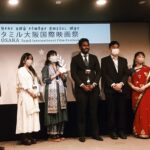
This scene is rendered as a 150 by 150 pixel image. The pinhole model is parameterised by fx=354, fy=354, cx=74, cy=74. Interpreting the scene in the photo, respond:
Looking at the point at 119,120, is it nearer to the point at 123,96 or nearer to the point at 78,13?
the point at 123,96

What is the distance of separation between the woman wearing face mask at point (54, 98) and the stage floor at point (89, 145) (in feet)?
0.75

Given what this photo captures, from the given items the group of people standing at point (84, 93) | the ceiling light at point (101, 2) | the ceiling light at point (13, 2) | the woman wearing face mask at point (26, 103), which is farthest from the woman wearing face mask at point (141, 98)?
the ceiling light at point (13, 2)

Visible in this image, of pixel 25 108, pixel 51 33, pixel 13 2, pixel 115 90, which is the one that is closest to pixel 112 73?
pixel 115 90

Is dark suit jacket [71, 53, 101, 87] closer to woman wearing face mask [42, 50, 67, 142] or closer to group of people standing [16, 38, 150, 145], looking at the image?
group of people standing [16, 38, 150, 145]

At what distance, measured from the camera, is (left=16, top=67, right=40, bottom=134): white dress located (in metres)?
4.93

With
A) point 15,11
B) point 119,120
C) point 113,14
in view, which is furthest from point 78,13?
point 119,120

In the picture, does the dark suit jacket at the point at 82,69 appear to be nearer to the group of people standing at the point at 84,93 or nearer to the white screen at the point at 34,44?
the group of people standing at the point at 84,93

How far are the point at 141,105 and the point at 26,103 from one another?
1.73 m

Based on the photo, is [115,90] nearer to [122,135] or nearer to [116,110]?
[116,110]

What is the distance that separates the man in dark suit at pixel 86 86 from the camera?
5.05 metres

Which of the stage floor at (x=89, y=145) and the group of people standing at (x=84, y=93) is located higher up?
the group of people standing at (x=84, y=93)

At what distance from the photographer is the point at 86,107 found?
16.9ft

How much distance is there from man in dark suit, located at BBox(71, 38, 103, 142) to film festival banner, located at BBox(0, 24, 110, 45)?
2.40 ft

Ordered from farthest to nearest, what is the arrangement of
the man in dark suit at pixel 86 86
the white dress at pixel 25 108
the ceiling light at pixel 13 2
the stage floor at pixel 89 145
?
the man in dark suit at pixel 86 86 → the white dress at pixel 25 108 → the stage floor at pixel 89 145 → the ceiling light at pixel 13 2
